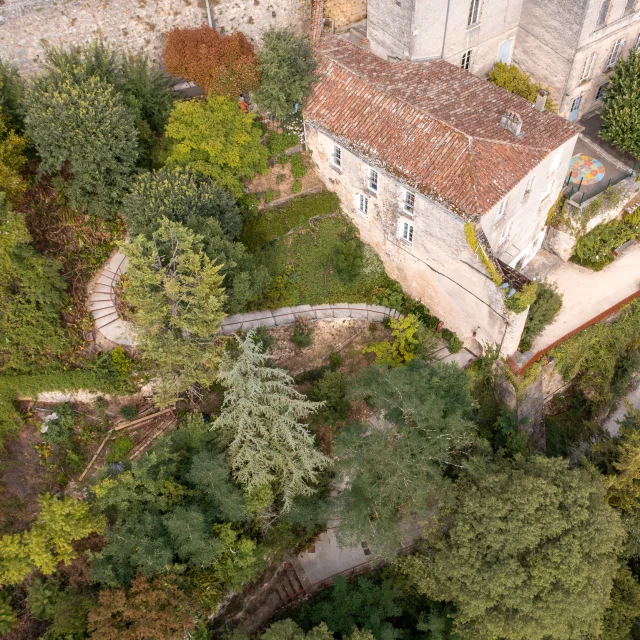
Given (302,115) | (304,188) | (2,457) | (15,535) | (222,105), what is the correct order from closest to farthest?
1. (15,535)
2. (2,457)
3. (222,105)
4. (302,115)
5. (304,188)

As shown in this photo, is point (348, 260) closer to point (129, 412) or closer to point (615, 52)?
point (129, 412)

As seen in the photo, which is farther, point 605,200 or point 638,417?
point 605,200

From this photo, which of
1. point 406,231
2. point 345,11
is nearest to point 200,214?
point 406,231

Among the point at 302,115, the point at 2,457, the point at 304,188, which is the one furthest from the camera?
the point at 304,188

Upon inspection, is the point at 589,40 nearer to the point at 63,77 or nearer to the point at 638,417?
the point at 638,417

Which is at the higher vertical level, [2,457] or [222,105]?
[222,105]

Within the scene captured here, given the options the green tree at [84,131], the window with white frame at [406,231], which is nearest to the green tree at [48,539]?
the green tree at [84,131]

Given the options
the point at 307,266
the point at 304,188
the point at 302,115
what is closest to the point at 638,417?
the point at 307,266
